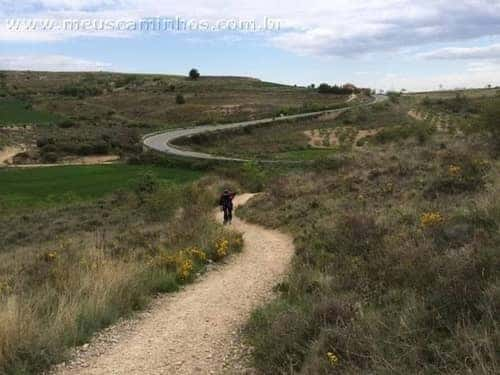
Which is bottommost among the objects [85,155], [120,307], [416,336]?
[85,155]

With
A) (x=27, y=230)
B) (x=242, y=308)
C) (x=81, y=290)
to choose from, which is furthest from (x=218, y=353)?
(x=27, y=230)

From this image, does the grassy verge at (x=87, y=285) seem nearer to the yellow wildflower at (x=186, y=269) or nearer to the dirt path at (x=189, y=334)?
the yellow wildflower at (x=186, y=269)

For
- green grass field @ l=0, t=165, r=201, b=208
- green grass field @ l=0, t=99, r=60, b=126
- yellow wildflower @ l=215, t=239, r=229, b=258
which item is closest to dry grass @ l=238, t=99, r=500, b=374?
yellow wildflower @ l=215, t=239, r=229, b=258

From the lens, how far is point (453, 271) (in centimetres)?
617

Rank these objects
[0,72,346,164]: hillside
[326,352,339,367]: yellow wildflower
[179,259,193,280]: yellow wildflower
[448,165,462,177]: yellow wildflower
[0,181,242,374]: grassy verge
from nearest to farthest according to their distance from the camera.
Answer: [326,352,339,367]: yellow wildflower < [0,181,242,374]: grassy verge < [179,259,193,280]: yellow wildflower < [448,165,462,177]: yellow wildflower < [0,72,346,164]: hillside

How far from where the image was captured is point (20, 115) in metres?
99.4

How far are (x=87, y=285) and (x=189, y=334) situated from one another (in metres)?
2.07

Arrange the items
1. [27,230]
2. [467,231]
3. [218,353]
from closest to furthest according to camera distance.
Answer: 1. [218,353]
2. [467,231]
3. [27,230]

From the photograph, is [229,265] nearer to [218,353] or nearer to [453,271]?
[218,353]

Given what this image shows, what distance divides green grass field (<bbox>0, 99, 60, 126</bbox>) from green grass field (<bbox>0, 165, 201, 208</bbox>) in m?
39.2

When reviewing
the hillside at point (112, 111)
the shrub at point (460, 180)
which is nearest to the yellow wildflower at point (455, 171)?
the shrub at point (460, 180)

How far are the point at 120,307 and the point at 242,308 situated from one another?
197cm

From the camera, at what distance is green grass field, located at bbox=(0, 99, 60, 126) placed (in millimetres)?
89950

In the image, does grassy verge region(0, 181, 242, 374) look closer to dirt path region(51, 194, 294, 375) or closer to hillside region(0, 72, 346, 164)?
dirt path region(51, 194, 294, 375)
